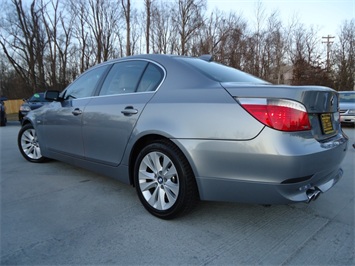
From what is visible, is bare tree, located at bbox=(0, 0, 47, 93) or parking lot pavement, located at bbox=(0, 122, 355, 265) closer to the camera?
parking lot pavement, located at bbox=(0, 122, 355, 265)

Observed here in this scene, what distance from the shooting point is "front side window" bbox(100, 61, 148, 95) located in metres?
3.00

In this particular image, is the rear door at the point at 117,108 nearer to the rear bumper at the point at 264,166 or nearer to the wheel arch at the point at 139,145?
the wheel arch at the point at 139,145

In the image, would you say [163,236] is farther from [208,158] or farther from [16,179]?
[16,179]

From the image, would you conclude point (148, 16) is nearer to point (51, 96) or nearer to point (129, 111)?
point (51, 96)

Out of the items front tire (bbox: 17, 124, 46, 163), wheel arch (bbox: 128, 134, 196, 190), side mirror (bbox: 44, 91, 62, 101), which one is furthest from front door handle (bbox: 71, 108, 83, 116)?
front tire (bbox: 17, 124, 46, 163)

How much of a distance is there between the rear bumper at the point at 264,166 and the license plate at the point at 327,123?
9 centimetres

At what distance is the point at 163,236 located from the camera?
7.71 feet

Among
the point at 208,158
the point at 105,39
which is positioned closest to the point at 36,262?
the point at 208,158

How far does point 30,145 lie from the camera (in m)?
4.82

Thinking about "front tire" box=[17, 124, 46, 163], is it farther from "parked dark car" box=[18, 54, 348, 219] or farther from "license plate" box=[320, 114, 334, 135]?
"license plate" box=[320, 114, 334, 135]

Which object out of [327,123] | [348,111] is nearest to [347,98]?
[348,111]

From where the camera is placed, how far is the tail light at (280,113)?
1.99m

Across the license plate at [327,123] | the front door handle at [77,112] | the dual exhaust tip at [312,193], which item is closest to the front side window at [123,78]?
the front door handle at [77,112]

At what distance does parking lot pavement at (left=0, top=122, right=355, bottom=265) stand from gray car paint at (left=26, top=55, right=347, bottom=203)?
15.4 inches
